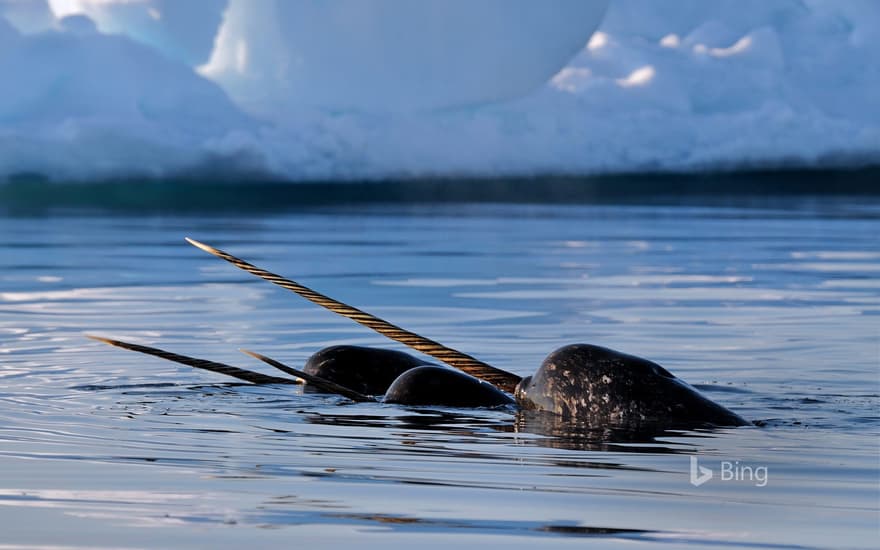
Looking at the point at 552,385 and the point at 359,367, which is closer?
the point at 552,385

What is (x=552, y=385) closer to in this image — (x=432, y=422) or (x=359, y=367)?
(x=432, y=422)

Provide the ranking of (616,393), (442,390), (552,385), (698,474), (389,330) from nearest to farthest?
1. (698,474)
2. (389,330)
3. (616,393)
4. (552,385)
5. (442,390)

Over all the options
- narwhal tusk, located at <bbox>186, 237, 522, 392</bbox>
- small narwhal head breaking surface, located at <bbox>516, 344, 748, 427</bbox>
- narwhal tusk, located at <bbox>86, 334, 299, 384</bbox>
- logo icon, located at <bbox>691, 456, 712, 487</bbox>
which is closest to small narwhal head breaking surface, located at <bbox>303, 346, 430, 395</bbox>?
narwhal tusk, located at <bbox>86, 334, 299, 384</bbox>

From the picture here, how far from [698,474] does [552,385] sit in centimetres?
244

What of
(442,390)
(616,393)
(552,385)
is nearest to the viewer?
(616,393)

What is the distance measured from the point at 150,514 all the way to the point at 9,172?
57086 millimetres

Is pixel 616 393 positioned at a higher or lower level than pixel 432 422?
higher

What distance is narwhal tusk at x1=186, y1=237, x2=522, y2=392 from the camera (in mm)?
9086

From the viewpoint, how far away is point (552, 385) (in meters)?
9.91

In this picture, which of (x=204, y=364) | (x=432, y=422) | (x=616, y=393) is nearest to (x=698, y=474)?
(x=616, y=393)

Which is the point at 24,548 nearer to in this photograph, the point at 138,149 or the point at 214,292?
the point at 214,292

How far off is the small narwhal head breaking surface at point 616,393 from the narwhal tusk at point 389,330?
1.50 ft

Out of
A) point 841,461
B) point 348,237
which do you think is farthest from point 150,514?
point 348,237

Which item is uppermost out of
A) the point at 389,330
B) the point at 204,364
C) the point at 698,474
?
the point at 389,330
